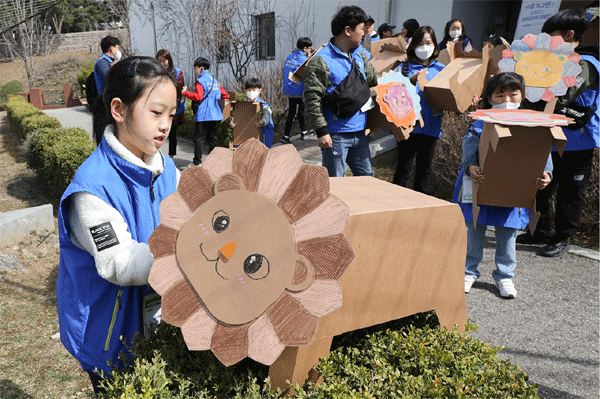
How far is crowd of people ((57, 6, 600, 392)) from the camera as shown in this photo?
1.49 metres

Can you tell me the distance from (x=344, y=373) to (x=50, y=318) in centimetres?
282

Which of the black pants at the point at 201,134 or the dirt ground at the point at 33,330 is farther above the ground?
the black pants at the point at 201,134

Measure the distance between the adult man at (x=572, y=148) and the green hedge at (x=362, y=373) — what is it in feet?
10.2

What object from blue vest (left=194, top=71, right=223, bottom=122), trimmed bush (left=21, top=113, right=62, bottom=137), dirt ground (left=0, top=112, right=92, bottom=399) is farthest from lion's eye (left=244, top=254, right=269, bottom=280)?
trimmed bush (left=21, top=113, right=62, bottom=137)

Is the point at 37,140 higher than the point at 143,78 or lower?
lower

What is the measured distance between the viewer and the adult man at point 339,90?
12.9ft

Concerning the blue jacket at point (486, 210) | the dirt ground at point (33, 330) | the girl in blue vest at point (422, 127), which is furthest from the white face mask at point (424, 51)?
the dirt ground at point (33, 330)

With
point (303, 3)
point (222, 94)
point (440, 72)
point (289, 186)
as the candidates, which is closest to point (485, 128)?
point (440, 72)

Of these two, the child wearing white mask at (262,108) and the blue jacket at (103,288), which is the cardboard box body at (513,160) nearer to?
the blue jacket at (103,288)

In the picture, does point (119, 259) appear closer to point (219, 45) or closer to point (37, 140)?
point (37, 140)

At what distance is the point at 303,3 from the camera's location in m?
12.3

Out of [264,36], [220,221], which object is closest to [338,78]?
[220,221]

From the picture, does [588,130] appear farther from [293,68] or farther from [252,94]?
[293,68]

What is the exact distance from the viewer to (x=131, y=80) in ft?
5.08
